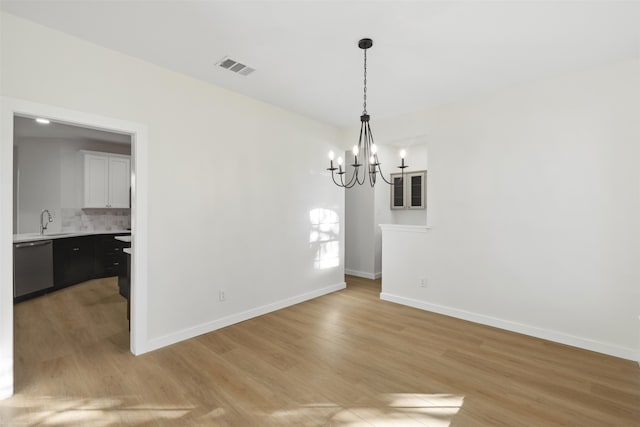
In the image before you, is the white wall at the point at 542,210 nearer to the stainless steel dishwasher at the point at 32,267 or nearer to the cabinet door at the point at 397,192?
the cabinet door at the point at 397,192

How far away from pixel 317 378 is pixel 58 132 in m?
6.11

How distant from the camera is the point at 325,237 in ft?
16.1

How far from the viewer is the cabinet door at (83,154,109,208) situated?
5754 mm

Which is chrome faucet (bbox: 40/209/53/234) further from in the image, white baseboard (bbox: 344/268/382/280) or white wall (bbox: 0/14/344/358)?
white baseboard (bbox: 344/268/382/280)

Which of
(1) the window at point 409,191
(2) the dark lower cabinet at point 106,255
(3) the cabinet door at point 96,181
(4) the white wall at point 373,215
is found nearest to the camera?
(2) the dark lower cabinet at point 106,255

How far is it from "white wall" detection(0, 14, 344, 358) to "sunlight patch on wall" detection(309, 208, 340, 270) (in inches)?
4.1

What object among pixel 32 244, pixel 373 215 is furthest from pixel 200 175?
pixel 373 215

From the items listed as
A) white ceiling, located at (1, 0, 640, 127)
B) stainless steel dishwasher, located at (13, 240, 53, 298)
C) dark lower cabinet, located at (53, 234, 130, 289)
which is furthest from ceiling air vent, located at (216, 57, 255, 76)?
stainless steel dishwasher, located at (13, 240, 53, 298)

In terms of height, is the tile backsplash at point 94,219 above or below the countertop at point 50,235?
above

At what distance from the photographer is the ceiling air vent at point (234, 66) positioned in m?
2.89

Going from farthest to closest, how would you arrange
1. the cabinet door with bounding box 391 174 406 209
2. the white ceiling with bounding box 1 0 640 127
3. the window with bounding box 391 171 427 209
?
1. the cabinet door with bounding box 391 174 406 209
2. the window with bounding box 391 171 427 209
3. the white ceiling with bounding box 1 0 640 127

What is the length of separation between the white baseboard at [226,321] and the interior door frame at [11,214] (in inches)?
5.7

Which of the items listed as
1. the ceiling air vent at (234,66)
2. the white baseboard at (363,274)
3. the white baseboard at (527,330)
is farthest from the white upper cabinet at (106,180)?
the white baseboard at (527,330)

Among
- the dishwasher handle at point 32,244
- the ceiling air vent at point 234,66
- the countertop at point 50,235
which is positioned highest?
the ceiling air vent at point 234,66
